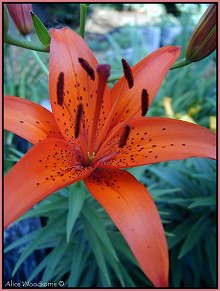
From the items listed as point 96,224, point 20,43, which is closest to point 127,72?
point 20,43

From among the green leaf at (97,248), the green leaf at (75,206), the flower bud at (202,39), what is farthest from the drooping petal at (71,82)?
the green leaf at (97,248)

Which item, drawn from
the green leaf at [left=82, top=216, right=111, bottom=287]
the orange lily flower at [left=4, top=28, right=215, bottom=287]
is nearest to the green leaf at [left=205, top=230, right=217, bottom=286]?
the green leaf at [left=82, top=216, right=111, bottom=287]

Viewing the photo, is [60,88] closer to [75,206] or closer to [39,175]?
[39,175]

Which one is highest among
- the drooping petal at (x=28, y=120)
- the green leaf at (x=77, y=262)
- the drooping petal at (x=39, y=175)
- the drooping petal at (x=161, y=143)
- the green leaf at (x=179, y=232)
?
the drooping petal at (x=28, y=120)

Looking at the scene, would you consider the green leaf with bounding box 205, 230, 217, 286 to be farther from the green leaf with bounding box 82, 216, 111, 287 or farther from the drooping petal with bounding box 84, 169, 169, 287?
the drooping petal with bounding box 84, 169, 169, 287

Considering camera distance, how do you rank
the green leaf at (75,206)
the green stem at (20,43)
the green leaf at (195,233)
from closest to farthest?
the green stem at (20,43), the green leaf at (75,206), the green leaf at (195,233)

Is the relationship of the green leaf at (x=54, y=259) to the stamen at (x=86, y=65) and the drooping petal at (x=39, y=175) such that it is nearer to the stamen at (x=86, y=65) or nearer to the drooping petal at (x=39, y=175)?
the drooping petal at (x=39, y=175)
